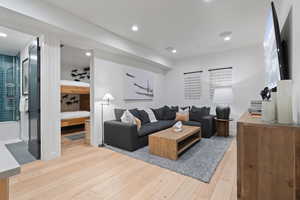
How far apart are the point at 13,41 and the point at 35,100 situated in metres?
1.84

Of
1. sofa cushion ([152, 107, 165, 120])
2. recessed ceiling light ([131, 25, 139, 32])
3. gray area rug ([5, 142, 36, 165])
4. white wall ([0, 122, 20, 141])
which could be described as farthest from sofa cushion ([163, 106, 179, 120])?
white wall ([0, 122, 20, 141])

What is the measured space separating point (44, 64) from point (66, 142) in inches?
86.9

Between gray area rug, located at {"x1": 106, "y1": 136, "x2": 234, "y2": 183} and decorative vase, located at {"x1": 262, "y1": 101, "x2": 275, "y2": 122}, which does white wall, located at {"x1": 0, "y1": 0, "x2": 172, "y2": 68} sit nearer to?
gray area rug, located at {"x1": 106, "y1": 136, "x2": 234, "y2": 183}

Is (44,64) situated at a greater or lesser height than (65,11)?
lesser

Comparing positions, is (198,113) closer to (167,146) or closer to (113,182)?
(167,146)

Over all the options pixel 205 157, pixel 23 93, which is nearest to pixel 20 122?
pixel 23 93

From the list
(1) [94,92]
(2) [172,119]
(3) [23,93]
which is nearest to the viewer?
(1) [94,92]

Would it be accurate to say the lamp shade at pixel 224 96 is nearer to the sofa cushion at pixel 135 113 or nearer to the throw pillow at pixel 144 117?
the throw pillow at pixel 144 117

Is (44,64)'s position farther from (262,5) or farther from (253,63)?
(253,63)

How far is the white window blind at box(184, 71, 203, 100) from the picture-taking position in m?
5.16

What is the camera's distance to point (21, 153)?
3.08 meters

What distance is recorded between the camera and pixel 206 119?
→ 13.5ft

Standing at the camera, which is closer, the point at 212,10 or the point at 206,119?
the point at 212,10

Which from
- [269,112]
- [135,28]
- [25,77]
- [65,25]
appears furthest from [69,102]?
[269,112]
